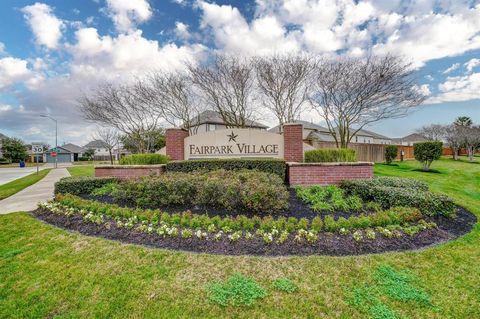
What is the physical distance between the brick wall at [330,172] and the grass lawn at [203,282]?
353 cm

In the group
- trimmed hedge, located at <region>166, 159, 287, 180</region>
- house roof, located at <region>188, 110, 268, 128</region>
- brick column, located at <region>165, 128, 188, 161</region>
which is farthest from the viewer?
house roof, located at <region>188, 110, 268, 128</region>

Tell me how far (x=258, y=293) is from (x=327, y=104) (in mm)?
15451

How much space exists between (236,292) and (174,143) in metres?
7.43

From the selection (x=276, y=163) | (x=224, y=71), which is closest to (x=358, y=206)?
(x=276, y=163)

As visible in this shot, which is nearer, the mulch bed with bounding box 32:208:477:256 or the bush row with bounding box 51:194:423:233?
the mulch bed with bounding box 32:208:477:256

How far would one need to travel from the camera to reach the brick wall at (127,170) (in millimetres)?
8008

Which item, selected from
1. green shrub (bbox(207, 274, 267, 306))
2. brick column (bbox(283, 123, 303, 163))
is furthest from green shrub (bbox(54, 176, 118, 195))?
green shrub (bbox(207, 274, 267, 306))

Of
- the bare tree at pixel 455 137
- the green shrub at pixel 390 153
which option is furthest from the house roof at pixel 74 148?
the bare tree at pixel 455 137

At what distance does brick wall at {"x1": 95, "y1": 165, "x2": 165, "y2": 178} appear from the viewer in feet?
26.3

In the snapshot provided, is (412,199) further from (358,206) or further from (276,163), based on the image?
(276,163)

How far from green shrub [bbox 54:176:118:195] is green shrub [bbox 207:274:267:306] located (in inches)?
248

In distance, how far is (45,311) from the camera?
236cm

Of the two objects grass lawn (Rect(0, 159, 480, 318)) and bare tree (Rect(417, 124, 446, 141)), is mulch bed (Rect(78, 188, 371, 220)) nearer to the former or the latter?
grass lawn (Rect(0, 159, 480, 318))

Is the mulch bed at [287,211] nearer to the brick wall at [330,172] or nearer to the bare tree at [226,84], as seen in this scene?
the brick wall at [330,172]
